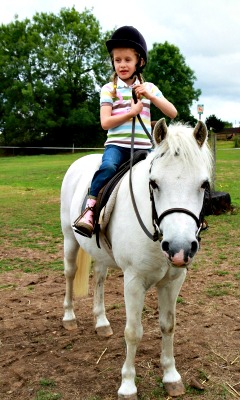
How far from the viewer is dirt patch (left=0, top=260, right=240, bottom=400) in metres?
3.16

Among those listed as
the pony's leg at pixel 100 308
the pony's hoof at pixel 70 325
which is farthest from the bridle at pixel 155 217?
the pony's hoof at pixel 70 325

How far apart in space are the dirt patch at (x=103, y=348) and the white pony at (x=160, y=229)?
0.67 ft

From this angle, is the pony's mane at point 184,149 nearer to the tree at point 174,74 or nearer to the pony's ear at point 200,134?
the pony's ear at point 200,134

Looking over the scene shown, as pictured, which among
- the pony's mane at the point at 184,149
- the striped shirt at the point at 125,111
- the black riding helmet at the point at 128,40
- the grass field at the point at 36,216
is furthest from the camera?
the grass field at the point at 36,216

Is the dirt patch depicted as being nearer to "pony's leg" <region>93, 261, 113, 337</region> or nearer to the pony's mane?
"pony's leg" <region>93, 261, 113, 337</region>

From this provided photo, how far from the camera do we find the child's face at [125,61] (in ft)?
10.7

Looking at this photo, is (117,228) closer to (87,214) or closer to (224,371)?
(87,214)

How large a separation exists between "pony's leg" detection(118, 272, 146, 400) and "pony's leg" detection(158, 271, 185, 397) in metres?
0.25

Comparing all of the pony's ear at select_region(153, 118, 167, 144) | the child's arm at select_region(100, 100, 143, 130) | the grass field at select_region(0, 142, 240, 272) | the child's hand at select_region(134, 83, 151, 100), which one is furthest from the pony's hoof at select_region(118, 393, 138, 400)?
the grass field at select_region(0, 142, 240, 272)

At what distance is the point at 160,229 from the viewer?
7.91ft

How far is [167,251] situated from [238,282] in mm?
3292

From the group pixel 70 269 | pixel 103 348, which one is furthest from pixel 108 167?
pixel 103 348

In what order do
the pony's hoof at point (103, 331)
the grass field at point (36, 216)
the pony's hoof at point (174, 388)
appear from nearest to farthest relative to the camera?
the pony's hoof at point (174, 388) < the pony's hoof at point (103, 331) < the grass field at point (36, 216)

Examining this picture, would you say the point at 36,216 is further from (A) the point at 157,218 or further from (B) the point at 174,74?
(B) the point at 174,74
